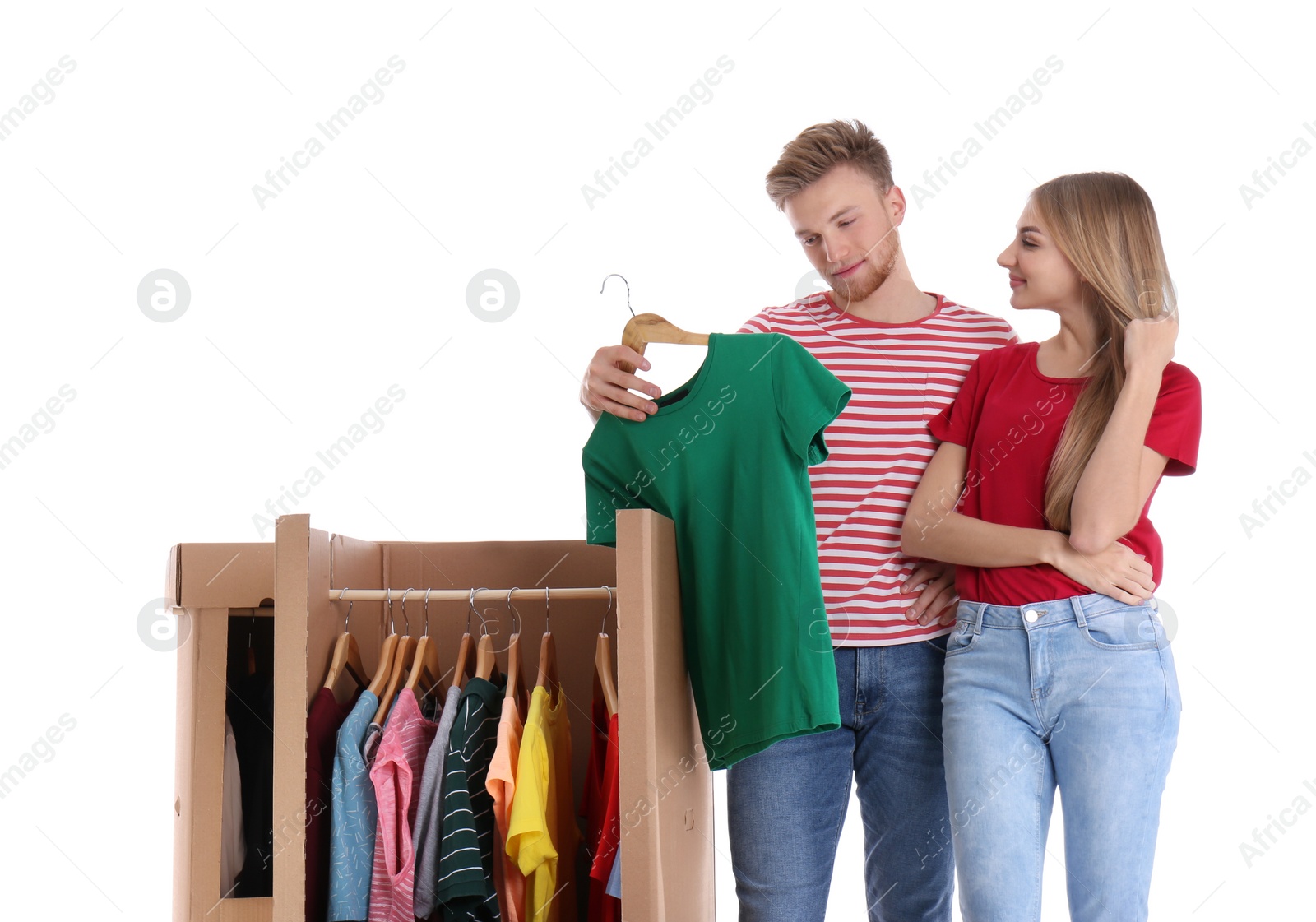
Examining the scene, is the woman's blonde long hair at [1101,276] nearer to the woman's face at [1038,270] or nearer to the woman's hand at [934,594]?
the woman's face at [1038,270]

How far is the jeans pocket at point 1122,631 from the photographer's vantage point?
1.57m

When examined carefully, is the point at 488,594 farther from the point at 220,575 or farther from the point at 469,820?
the point at 220,575

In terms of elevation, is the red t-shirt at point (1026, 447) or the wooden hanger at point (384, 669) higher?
the red t-shirt at point (1026, 447)

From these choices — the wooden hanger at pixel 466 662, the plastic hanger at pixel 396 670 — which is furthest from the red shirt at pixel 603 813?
the plastic hanger at pixel 396 670

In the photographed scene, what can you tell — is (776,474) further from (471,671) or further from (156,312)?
(156,312)

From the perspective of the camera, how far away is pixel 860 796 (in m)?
1.89

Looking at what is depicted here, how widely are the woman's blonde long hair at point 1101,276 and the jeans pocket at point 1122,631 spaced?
0.15 metres

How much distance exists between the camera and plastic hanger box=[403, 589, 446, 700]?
1897 mm

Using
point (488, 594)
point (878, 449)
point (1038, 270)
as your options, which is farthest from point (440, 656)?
point (1038, 270)

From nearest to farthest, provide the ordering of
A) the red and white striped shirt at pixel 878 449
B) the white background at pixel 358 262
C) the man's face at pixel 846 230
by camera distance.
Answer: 1. the red and white striped shirt at pixel 878 449
2. the man's face at pixel 846 230
3. the white background at pixel 358 262

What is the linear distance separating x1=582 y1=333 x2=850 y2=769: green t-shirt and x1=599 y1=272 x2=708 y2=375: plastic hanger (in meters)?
0.04

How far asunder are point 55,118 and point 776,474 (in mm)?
2282

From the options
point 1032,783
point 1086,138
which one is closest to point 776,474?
point 1032,783

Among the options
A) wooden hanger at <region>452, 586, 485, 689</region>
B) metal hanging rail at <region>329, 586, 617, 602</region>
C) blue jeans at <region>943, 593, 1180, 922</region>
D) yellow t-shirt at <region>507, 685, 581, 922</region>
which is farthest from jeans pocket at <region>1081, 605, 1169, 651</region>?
wooden hanger at <region>452, 586, 485, 689</region>
